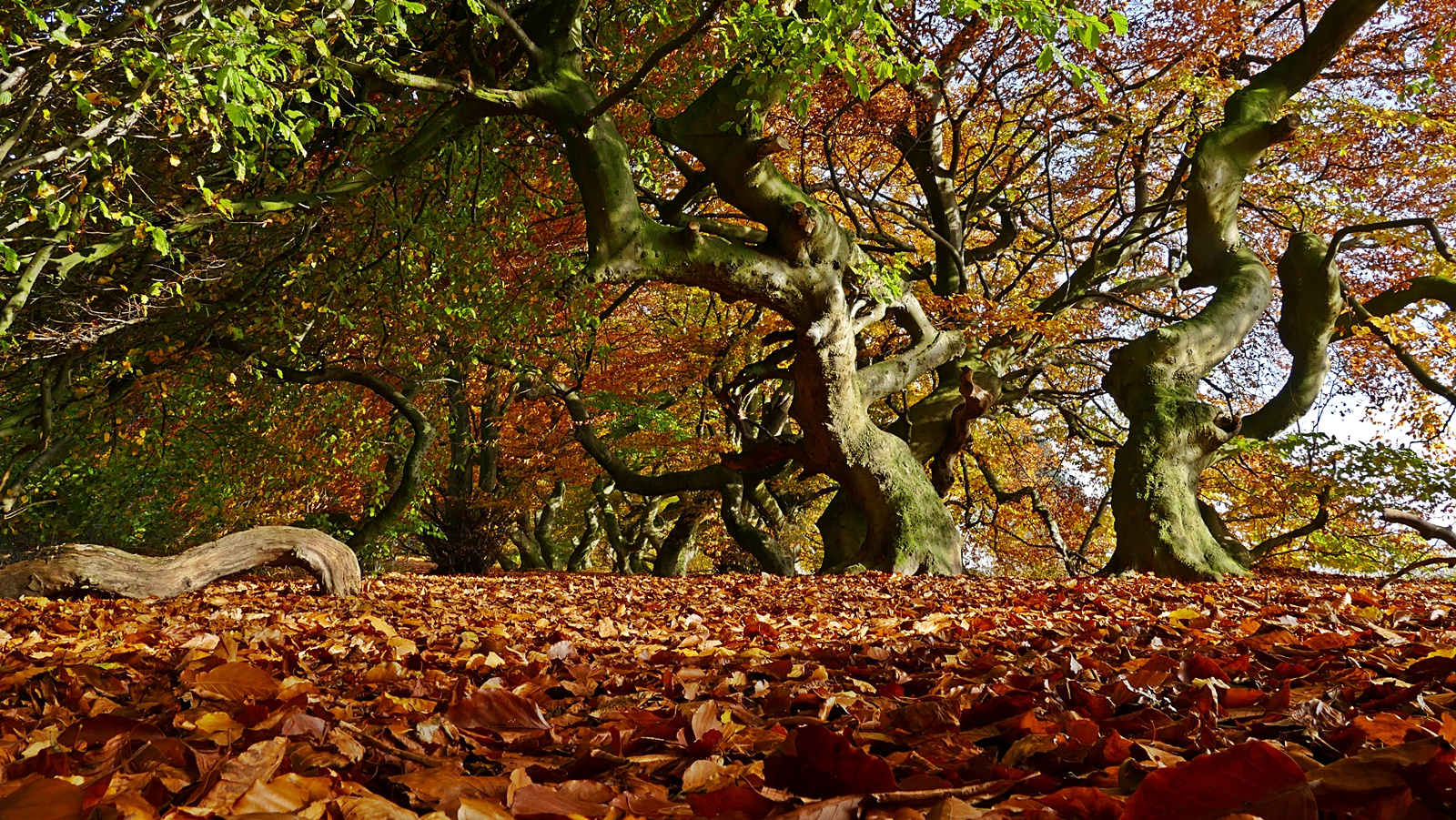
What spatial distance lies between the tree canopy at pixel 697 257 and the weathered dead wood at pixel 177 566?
181 cm

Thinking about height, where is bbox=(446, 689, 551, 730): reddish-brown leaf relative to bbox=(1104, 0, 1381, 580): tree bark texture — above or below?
below

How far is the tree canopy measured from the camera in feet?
18.9

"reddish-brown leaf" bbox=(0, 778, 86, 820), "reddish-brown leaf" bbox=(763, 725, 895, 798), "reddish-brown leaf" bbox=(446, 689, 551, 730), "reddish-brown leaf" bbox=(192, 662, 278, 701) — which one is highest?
"reddish-brown leaf" bbox=(763, 725, 895, 798)

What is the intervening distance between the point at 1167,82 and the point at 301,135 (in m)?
8.79

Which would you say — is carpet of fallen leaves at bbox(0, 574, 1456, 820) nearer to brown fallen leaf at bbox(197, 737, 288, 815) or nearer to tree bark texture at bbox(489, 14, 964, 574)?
brown fallen leaf at bbox(197, 737, 288, 815)

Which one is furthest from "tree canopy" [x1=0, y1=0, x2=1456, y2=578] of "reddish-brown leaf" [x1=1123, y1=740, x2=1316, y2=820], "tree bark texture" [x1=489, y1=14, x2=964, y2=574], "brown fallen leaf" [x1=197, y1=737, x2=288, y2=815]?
"reddish-brown leaf" [x1=1123, y1=740, x2=1316, y2=820]

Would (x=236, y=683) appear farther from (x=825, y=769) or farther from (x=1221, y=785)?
(x=1221, y=785)

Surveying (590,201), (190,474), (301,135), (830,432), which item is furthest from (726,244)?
(190,474)

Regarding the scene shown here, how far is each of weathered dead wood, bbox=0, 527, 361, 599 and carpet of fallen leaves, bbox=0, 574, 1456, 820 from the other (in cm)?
128

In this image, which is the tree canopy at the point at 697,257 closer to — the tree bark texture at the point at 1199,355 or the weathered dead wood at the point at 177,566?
the tree bark texture at the point at 1199,355

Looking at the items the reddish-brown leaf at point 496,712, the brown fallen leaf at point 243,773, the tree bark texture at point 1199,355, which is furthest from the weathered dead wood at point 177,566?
the tree bark texture at point 1199,355

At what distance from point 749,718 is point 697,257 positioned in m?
5.27

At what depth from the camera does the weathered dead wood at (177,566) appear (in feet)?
16.4

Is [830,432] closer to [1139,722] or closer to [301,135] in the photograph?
[301,135]
